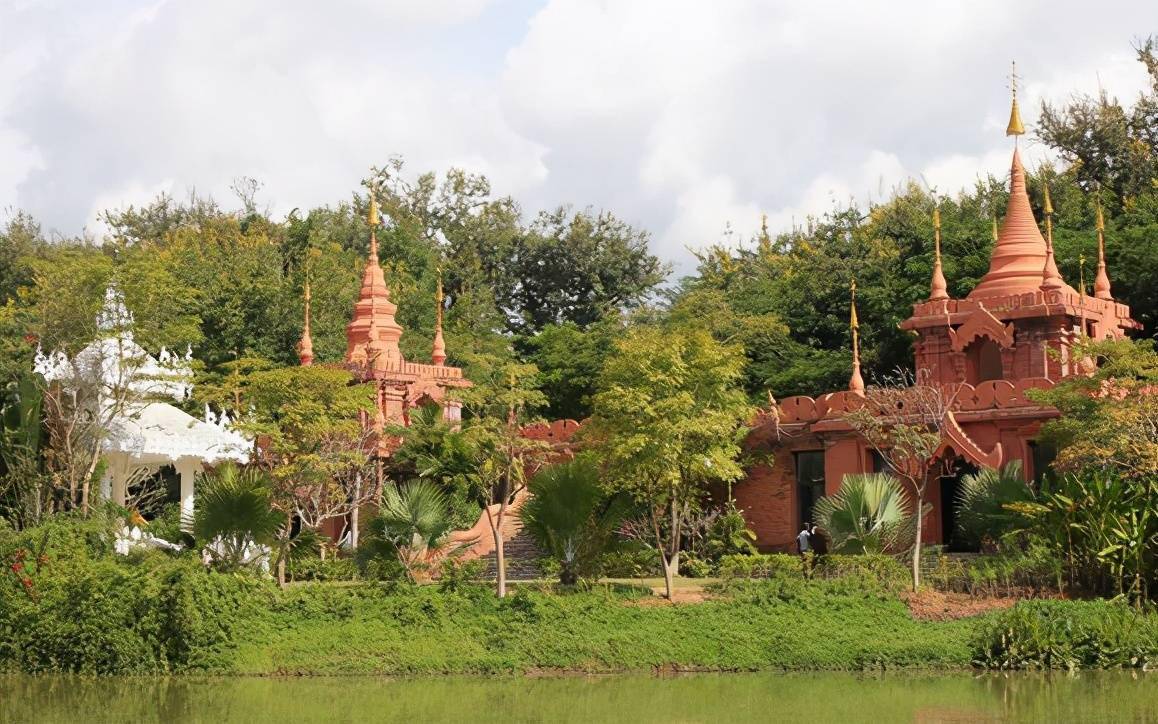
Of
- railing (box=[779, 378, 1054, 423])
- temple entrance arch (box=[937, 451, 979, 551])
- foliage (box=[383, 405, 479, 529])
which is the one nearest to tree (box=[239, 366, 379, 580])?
foliage (box=[383, 405, 479, 529])

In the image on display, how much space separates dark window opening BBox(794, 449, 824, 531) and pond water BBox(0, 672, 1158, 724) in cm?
1072

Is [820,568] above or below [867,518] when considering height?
below

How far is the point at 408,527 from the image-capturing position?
2916cm

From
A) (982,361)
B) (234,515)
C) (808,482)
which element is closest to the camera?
(234,515)

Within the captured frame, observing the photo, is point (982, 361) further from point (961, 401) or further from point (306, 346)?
point (306, 346)

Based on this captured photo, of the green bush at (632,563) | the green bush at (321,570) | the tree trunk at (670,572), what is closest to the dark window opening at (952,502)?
the tree trunk at (670,572)

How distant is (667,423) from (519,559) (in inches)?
238

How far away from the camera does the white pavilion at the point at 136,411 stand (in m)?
30.2

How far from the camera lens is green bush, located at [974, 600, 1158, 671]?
23016mm

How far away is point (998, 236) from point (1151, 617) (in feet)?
49.1

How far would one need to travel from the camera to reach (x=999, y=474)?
30281 mm

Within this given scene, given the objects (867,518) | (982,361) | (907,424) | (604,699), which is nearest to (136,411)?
(867,518)

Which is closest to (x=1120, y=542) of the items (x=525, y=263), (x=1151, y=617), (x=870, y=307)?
(x=1151, y=617)

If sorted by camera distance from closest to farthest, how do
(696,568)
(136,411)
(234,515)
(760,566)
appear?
(234,515) < (760,566) < (696,568) < (136,411)
